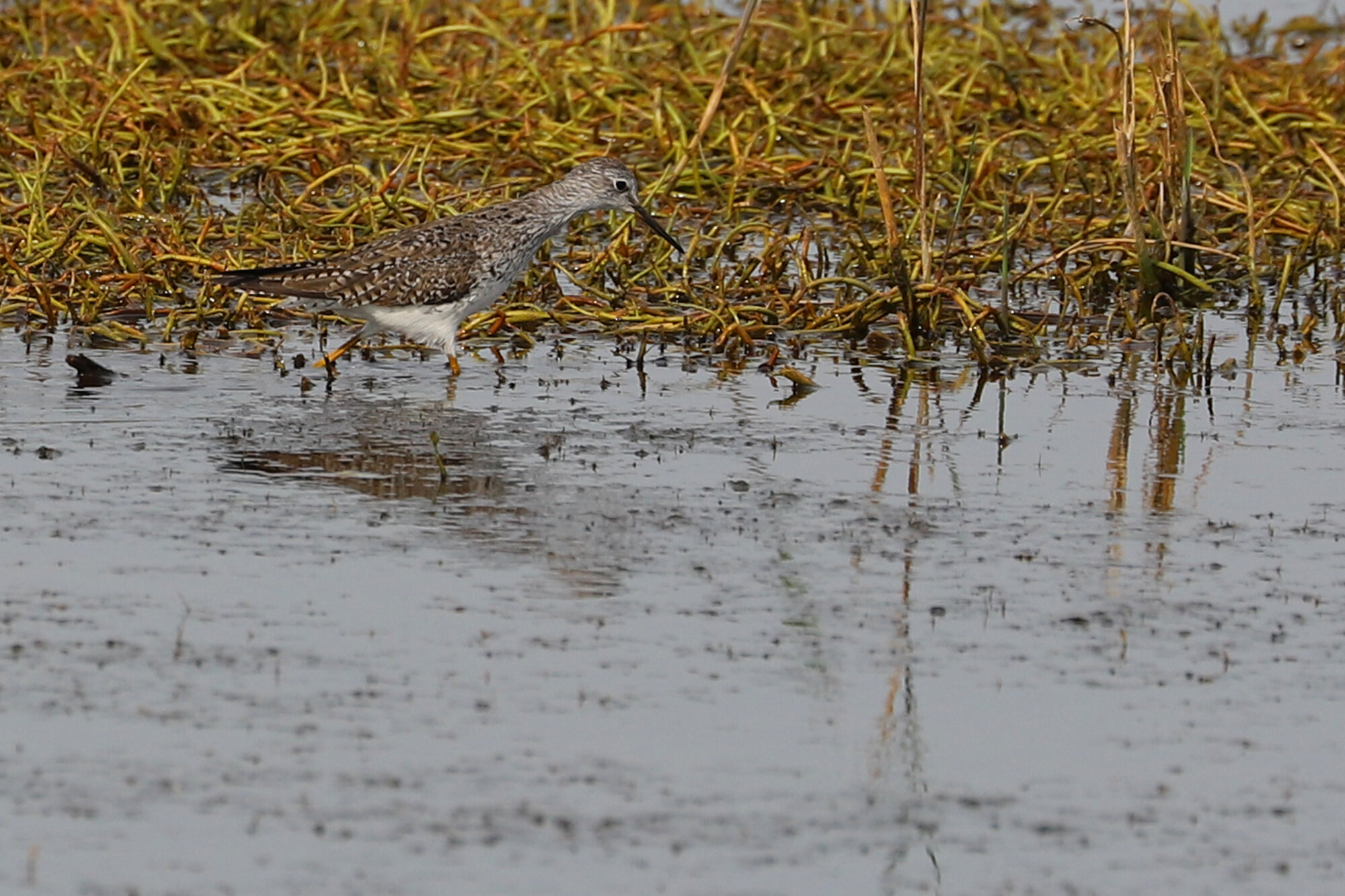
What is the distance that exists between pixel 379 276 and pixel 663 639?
160 inches

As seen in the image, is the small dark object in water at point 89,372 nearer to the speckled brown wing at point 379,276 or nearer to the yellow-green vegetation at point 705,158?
the speckled brown wing at point 379,276

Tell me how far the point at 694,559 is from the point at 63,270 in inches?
218

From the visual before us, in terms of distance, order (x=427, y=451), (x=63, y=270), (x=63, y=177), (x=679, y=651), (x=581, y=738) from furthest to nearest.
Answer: (x=63, y=177) < (x=63, y=270) < (x=427, y=451) < (x=679, y=651) < (x=581, y=738)

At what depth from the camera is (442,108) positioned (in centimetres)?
1500

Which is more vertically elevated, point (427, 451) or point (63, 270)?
point (63, 270)

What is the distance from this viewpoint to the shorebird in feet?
34.4

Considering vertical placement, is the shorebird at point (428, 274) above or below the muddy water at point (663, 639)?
above

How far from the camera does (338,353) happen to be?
1052cm

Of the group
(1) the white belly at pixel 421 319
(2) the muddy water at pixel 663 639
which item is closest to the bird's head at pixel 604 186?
(1) the white belly at pixel 421 319

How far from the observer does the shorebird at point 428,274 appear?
412 inches

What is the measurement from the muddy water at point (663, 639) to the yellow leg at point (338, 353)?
5.4 inches

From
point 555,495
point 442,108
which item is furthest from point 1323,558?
point 442,108

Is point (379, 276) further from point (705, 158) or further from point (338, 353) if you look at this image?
point (705, 158)

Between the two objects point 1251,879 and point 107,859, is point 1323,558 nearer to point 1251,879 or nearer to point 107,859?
point 1251,879
